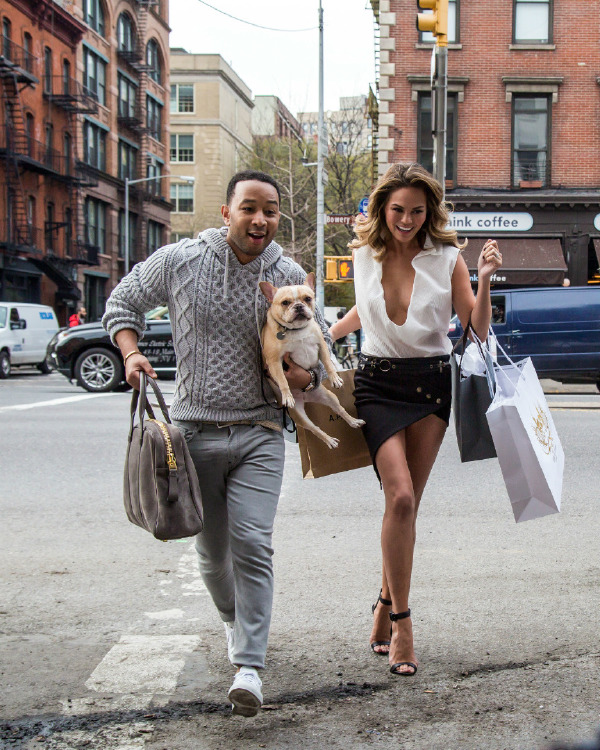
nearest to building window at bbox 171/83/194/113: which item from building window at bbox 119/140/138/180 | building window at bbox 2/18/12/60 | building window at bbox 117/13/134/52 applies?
building window at bbox 117/13/134/52

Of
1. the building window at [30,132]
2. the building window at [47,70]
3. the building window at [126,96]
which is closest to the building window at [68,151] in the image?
the building window at [47,70]

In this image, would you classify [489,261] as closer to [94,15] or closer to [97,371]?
[97,371]

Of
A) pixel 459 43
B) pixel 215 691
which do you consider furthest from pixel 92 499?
pixel 459 43

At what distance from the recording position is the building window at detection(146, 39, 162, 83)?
55.3 m

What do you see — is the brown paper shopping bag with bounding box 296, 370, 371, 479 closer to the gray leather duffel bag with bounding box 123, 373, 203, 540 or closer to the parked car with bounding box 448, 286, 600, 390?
the gray leather duffel bag with bounding box 123, 373, 203, 540

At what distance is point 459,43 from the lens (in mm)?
26141

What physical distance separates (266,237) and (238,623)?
55.1 inches

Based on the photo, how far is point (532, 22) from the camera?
26250 mm

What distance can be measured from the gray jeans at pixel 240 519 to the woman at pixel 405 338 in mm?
516

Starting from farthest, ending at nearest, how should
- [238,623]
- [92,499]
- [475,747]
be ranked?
[92,499]
[238,623]
[475,747]

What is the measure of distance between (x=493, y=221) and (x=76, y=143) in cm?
2470

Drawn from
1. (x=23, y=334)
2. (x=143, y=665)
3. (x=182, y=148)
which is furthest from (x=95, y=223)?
(x=143, y=665)

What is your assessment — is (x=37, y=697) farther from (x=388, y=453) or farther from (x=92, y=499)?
(x=92, y=499)

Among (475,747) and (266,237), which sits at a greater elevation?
(266,237)
